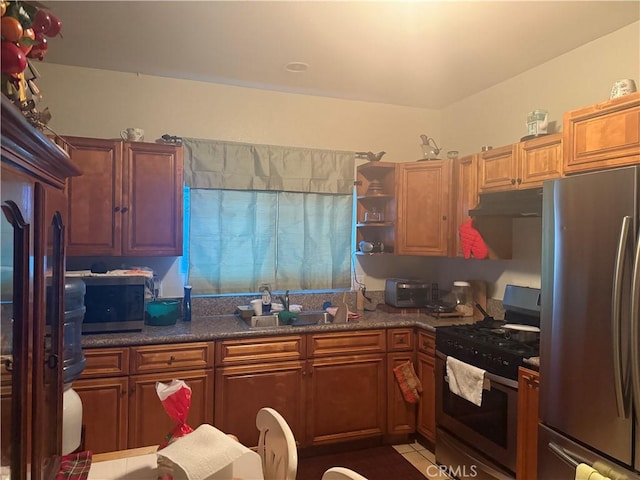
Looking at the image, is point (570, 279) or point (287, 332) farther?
point (287, 332)

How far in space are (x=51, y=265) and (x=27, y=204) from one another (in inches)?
11.5

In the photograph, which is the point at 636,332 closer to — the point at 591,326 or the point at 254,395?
the point at 591,326

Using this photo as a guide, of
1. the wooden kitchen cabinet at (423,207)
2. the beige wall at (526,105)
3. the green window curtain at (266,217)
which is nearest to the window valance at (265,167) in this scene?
the green window curtain at (266,217)

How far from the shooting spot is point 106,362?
264cm

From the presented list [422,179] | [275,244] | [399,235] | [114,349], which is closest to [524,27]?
[422,179]

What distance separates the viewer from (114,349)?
8.71 feet

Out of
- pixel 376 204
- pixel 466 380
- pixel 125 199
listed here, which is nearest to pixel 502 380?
pixel 466 380

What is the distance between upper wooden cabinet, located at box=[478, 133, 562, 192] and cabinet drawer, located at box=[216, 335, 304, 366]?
1658 mm

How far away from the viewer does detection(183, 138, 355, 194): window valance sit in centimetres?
343

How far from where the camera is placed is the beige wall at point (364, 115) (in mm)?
2887

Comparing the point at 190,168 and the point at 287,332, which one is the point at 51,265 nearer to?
the point at 287,332

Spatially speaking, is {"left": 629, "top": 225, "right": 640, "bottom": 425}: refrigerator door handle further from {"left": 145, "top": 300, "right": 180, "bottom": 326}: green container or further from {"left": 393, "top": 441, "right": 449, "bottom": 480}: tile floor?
{"left": 145, "top": 300, "right": 180, "bottom": 326}: green container

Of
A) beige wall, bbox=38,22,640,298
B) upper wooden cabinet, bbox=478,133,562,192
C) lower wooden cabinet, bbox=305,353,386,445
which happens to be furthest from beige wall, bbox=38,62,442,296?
upper wooden cabinet, bbox=478,133,562,192

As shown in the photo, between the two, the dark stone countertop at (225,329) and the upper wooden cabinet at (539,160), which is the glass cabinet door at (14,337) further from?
the upper wooden cabinet at (539,160)
